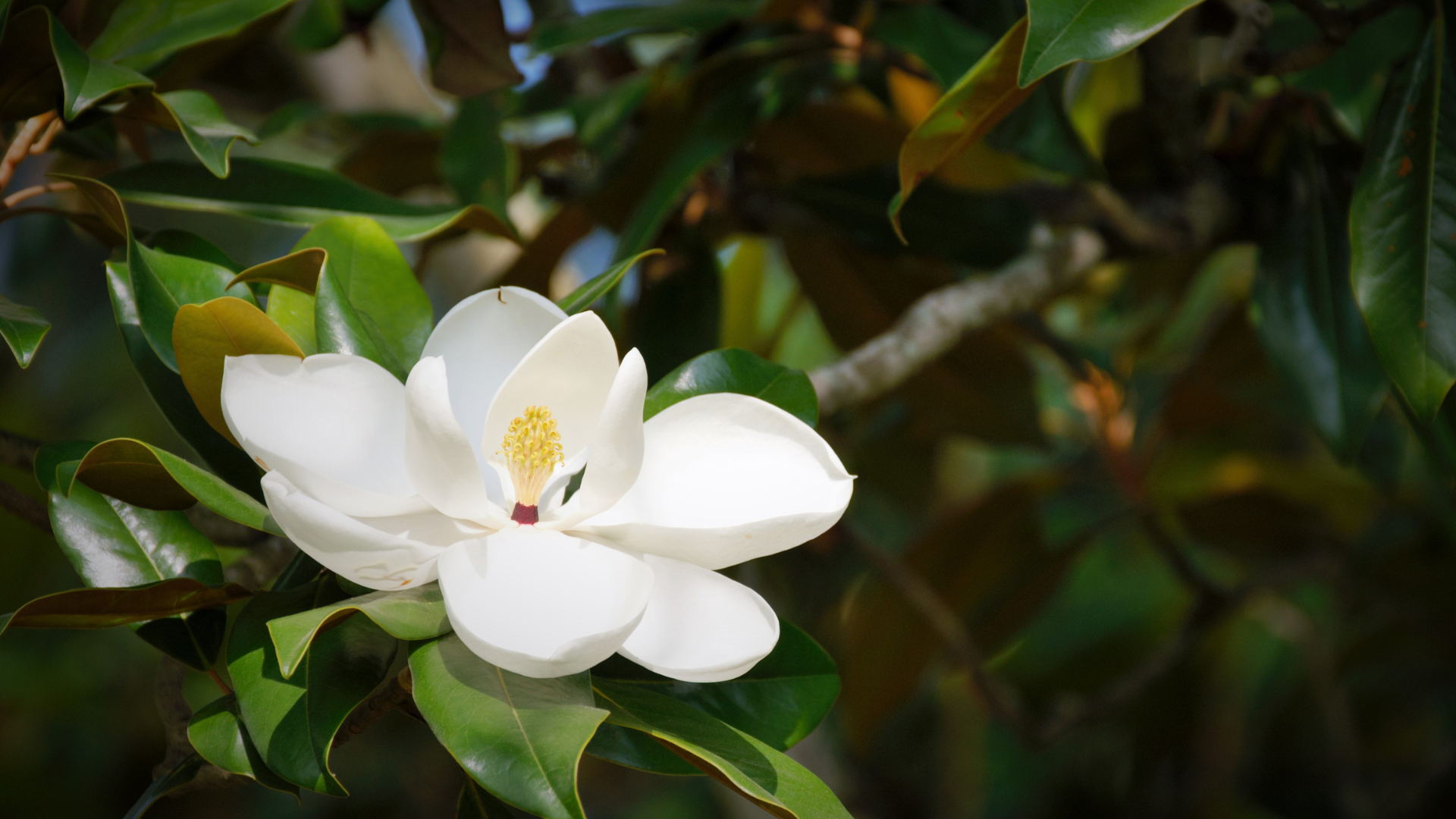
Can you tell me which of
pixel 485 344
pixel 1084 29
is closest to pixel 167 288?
pixel 485 344

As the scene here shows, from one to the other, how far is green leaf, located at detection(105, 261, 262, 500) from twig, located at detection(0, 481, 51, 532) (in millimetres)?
84

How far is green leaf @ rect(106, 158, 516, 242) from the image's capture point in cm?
59

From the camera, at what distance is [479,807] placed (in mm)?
456

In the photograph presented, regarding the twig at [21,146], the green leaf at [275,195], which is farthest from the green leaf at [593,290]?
the twig at [21,146]

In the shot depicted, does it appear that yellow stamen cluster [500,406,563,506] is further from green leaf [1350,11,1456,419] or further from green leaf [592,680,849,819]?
green leaf [1350,11,1456,419]

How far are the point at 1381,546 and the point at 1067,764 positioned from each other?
993 millimetres

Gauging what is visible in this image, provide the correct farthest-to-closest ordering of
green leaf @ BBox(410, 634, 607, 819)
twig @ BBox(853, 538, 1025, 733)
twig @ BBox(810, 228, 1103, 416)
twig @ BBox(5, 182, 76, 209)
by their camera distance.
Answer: twig @ BBox(853, 538, 1025, 733) → twig @ BBox(810, 228, 1103, 416) → twig @ BBox(5, 182, 76, 209) → green leaf @ BBox(410, 634, 607, 819)

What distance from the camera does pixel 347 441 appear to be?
1.39 ft

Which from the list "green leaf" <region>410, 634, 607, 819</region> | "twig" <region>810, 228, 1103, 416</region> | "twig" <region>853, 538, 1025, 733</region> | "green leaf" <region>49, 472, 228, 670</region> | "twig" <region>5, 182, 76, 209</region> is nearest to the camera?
"green leaf" <region>410, 634, 607, 819</region>

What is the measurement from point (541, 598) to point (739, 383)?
166 mm

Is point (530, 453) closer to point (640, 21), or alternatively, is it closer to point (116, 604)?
point (116, 604)

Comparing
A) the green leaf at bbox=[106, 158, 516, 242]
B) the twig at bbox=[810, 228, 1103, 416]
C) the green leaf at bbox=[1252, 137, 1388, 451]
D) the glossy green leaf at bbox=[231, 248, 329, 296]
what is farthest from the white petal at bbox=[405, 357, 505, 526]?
the green leaf at bbox=[1252, 137, 1388, 451]

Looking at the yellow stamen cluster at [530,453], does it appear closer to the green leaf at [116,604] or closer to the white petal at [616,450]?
the white petal at [616,450]

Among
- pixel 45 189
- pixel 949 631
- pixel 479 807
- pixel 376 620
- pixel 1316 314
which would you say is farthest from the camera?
pixel 949 631
